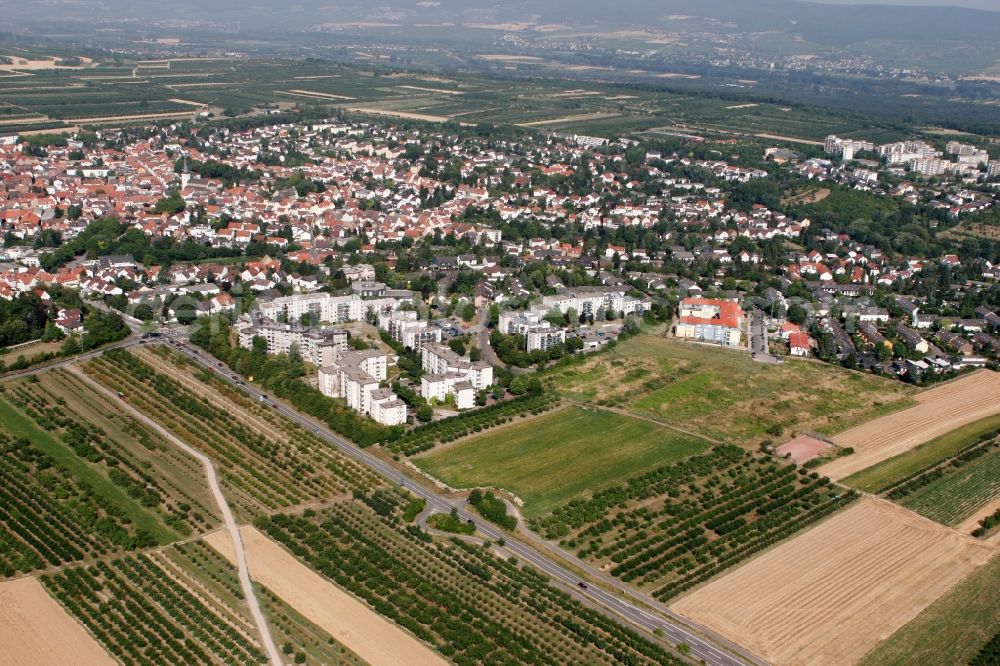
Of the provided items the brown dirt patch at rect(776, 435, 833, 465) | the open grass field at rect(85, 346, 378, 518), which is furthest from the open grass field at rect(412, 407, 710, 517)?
the open grass field at rect(85, 346, 378, 518)

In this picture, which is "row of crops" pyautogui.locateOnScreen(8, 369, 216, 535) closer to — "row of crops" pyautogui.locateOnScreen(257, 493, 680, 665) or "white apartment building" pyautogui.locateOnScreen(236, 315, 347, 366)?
"row of crops" pyautogui.locateOnScreen(257, 493, 680, 665)

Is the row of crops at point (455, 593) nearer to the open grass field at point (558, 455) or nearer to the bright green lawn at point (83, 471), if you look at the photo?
the bright green lawn at point (83, 471)

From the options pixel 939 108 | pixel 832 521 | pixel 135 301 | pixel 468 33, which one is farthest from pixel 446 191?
pixel 468 33

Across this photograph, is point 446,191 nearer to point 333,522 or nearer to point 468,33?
point 333,522

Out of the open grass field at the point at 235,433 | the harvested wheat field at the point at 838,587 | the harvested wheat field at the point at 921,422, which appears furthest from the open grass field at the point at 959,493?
the open grass field at the point at 235,433

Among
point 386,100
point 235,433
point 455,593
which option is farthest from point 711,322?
point 386,100
